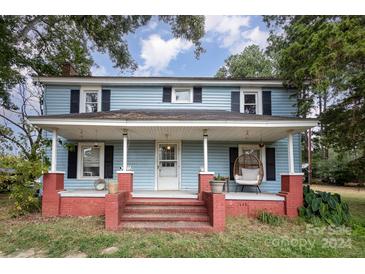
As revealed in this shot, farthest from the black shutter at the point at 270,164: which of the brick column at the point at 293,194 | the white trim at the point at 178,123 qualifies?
the white trim at the point at 178,123

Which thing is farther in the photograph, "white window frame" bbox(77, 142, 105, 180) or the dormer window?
the dormer window

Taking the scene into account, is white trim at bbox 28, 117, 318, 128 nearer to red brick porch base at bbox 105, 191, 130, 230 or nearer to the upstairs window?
red brick porch base at bbox 105, 191, 130, 230

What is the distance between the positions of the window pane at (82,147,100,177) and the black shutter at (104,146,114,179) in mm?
307

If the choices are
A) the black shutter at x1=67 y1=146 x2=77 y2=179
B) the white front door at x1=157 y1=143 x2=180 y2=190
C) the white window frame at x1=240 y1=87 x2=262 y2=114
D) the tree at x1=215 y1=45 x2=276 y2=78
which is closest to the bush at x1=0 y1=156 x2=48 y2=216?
the black shutter at x1=67 y1=146 x2=77 y2=179

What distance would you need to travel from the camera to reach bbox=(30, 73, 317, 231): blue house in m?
8.75

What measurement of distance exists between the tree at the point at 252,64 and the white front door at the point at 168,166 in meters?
18.6

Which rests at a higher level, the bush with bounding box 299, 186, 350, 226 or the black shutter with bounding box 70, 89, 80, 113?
the black shutter with bounding box 70, 89, 80, 113

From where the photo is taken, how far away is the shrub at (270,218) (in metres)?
5.76

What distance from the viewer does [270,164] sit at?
8.91 metres

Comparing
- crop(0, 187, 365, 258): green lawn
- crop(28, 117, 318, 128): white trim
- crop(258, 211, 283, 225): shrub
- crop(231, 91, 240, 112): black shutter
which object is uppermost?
crop(231, 91, 240, 112): black shutter

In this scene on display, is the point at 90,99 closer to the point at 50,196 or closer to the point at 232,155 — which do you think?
the point at 50,196

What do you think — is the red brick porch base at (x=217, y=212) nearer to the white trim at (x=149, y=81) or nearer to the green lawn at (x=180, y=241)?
the green lawn at (x=180, y=241)

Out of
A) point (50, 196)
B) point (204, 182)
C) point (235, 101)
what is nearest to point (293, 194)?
point (204, 182)

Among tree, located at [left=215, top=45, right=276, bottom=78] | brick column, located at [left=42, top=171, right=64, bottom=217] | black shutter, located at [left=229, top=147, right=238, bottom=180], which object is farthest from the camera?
tree, located at [left=215, top=45, right=276, bottom=78]
